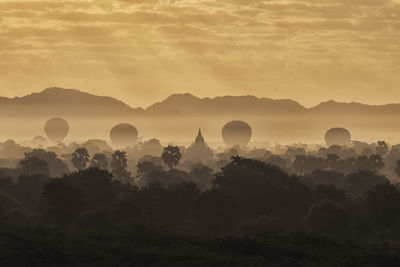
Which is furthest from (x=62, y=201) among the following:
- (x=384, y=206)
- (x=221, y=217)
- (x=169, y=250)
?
(x=169, y=250)

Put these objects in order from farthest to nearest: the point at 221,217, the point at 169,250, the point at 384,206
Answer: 1. the point at 221,217
2. the point at 384,206
3. the point at 169,250

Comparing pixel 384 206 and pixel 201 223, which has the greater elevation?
pixel 384 206

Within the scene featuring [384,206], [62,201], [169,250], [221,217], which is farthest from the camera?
[221,217]

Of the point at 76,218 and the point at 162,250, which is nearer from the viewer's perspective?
the point at 162,250

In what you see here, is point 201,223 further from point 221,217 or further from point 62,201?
point 62,201

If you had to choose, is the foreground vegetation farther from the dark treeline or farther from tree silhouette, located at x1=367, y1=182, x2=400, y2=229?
tree silhouette, located at x1=367, y1=182, x2=400, y2=229

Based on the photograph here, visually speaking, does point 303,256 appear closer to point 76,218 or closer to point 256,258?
point 256,258

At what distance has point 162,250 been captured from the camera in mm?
112375

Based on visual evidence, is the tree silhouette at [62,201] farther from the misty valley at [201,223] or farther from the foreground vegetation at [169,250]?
the foreground vegetation at [169,250]

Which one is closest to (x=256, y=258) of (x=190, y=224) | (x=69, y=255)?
(x=69, y=255)

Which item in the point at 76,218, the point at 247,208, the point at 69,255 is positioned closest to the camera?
the point at 69,255

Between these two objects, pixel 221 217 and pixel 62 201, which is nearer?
pixel 62 201

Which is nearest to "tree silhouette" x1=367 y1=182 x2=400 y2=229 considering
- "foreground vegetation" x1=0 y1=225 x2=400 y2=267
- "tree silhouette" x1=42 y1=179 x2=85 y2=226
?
"foreground vegetation" x1=0 y1=225 x2=400 y2=267

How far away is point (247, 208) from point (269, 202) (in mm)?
3911
